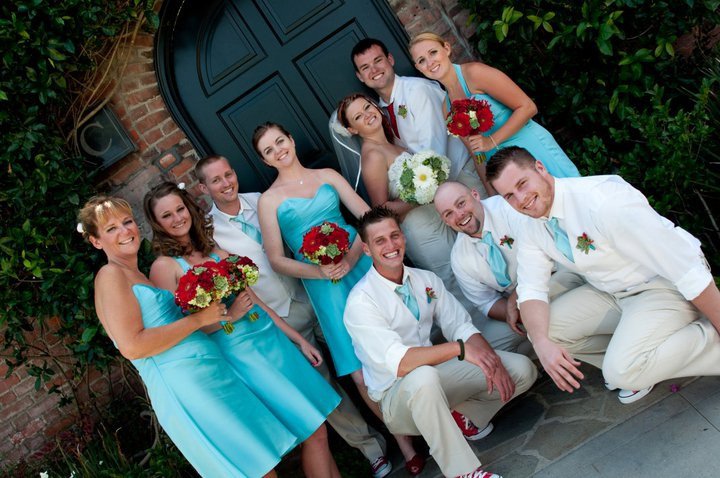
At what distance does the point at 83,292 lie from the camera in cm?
494

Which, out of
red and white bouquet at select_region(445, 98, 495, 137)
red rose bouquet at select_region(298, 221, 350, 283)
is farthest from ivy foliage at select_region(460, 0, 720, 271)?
red rose bouquet at select_region(298, 221, 350, 283)

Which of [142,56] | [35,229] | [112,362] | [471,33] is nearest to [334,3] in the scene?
[471,33]

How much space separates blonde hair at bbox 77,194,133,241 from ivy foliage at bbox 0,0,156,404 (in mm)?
997

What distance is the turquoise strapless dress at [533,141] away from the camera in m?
4.91

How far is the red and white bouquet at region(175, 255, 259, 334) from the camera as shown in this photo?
382 centimetres

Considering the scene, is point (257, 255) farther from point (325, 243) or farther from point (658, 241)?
point (658, 241)

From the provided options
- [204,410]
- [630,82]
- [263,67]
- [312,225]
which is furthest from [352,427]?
[630,82]

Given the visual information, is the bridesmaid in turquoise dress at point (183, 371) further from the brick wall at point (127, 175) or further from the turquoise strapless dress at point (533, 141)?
the turquoise strapless dress at point (533, 141)

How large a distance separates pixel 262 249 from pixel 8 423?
2.46 m

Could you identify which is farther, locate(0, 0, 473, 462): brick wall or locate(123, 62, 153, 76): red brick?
locate(123, 62, 153, 76): red brick

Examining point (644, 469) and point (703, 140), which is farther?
point (703, 140)

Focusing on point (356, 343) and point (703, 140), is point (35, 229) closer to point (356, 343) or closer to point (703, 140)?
point (356, 343)

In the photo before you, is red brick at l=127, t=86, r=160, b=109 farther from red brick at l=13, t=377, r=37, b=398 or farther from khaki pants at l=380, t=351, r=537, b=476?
khaki pants at l=380, t=351, r=537, b=476

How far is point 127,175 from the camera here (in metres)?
5.57
